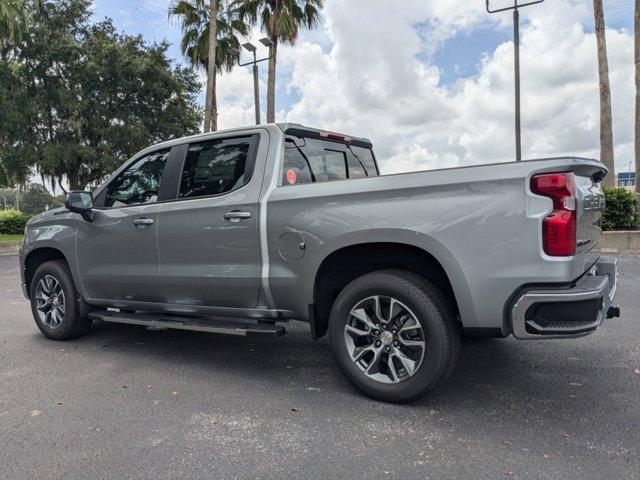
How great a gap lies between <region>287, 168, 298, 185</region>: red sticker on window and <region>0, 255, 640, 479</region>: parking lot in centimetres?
153

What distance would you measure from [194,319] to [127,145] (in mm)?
21967

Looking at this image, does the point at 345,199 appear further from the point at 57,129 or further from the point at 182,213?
the point at 57,129

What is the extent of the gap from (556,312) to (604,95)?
13767 millimetres

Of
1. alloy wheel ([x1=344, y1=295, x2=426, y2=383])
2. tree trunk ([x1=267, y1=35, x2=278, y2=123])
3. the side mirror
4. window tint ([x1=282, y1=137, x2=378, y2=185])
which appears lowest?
alloy wheel ([x1=344, y1=295, x2=426, y2=383])

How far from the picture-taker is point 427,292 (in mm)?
3283

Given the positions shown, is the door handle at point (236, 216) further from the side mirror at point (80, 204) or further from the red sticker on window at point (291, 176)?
the side mirror at point (80, 204)

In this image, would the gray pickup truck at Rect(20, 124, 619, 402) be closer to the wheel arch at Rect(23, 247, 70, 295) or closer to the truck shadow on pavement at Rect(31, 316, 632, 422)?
the wheel arch at Rect(23, 247, 70, 295)

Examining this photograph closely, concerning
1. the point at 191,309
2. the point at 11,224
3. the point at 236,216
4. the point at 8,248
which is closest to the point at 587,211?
the point at 236,216

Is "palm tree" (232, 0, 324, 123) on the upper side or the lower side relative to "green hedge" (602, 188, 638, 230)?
upper

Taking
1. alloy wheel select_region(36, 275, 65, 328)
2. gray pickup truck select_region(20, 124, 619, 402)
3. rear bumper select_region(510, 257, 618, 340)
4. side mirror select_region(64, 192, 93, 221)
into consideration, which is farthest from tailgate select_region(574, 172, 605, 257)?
alloy wheel select_region(36, 275, 65, 328)

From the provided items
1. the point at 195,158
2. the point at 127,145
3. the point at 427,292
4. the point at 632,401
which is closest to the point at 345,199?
the point at 427,292

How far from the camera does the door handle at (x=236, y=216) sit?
12.7ft

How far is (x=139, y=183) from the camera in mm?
4773

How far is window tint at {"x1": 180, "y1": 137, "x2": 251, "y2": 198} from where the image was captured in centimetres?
410
